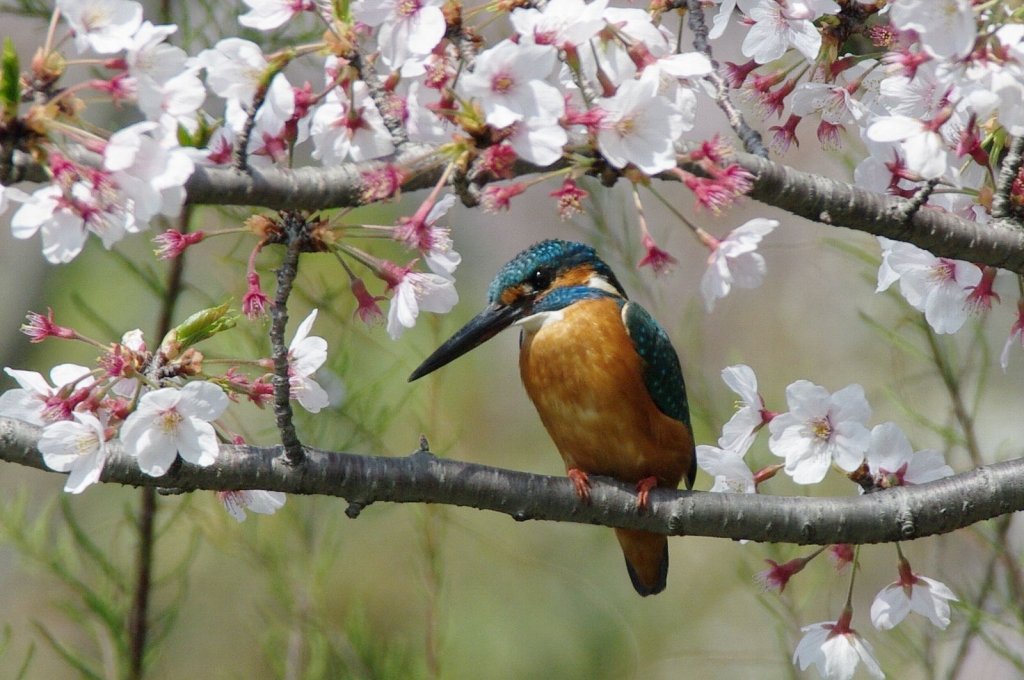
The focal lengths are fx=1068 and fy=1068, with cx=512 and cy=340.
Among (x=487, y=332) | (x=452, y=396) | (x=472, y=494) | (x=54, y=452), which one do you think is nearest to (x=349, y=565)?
(x=452, y=396)

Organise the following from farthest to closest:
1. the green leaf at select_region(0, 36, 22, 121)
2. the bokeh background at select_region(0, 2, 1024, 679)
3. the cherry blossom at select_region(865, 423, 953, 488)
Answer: the bokeh background at select_region(0, 2, 1024, 679) < the cherry blossom at select_region(865, 423, 953, 488) < the green leaf at select_region(0, 36, 22, 121)

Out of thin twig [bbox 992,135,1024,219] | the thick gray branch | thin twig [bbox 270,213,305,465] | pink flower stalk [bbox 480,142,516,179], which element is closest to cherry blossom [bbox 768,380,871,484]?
the thick gray branch

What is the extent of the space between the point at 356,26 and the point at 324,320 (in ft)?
7.05

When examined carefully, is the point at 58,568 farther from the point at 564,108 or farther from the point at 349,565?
the point at 564,108

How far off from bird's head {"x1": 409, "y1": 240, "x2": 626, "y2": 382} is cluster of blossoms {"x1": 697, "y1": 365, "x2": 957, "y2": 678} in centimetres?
76

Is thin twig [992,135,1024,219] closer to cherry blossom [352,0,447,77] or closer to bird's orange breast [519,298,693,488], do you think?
cherry blossom [352,0,447,77]

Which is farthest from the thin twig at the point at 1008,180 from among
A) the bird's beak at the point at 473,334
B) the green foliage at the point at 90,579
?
the green foliage at the point at 90,579

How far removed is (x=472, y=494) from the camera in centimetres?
185

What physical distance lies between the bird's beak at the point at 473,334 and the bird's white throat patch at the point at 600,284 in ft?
0.80

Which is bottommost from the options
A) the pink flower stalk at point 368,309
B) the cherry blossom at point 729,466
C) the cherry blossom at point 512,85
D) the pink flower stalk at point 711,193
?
the cherry blossom at point 729,466

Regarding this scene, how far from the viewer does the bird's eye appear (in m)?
2.73

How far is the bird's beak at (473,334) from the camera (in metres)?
2.44

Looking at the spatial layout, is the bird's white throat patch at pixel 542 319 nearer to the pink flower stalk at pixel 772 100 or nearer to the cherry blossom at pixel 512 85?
the pink flower stalk at pixel 772 100

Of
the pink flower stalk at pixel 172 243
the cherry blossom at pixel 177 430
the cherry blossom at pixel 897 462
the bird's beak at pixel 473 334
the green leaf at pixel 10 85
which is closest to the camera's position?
the green leaf at pixel 10 85
